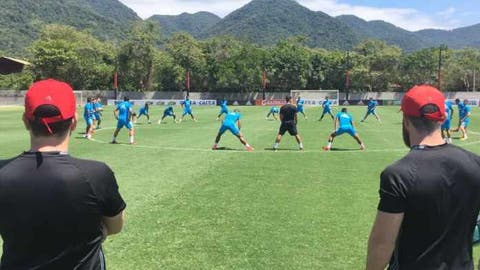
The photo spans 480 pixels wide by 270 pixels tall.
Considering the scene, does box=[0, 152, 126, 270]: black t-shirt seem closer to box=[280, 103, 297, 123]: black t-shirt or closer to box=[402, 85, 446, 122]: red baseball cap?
box=[402, 85, 446, 122]: red baseball cap

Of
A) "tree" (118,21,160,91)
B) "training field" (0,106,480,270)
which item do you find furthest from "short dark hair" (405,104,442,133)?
"tree" (118,21,160,91)

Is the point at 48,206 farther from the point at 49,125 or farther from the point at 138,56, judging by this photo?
the point at 138,56

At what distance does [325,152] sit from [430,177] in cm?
1490

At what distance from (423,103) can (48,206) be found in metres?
2.20

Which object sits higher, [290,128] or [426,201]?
[426,201]

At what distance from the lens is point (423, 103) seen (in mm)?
3174

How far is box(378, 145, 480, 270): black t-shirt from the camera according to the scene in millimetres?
2986

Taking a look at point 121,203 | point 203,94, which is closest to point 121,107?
point 121,203

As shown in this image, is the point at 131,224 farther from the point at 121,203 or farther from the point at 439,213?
the point at 439,213

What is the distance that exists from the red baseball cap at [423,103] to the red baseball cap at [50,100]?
1.96 meters

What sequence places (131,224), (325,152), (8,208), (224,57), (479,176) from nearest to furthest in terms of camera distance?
1. (8,208)
2. (479,176)
3. (131,224)
4. (325,152)
5. (224,57)

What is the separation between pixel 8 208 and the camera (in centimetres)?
298

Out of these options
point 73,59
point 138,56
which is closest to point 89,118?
point 73,59

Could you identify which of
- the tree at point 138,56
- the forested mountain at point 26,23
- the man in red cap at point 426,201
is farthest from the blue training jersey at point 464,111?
the forested mountain at point 26,23
